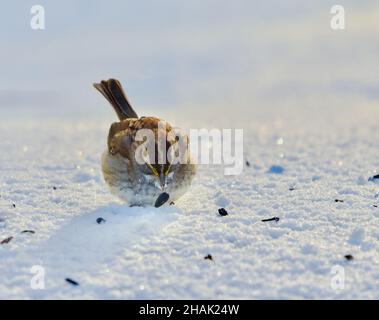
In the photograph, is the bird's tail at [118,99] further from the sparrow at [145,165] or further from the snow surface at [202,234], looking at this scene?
the sparrow at [145,165]

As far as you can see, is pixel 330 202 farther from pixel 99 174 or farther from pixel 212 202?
pixel 99 174

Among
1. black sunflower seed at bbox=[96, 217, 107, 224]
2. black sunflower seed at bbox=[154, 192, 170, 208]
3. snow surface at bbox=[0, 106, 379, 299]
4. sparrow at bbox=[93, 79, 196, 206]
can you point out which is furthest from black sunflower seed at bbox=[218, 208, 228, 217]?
black sunflower seed at bbox=[96, 217, 107, 224]

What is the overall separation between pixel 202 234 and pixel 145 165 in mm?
712

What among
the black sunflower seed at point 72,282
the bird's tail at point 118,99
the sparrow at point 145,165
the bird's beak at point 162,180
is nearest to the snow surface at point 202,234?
the black sunflower seed at point 72,282

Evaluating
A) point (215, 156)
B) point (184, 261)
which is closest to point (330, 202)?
point (184, 261)

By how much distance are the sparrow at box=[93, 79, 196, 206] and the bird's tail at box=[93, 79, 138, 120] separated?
104 centimetres

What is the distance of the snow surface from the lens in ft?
12.2

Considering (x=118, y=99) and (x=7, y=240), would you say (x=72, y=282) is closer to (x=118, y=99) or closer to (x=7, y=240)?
(x=7, y=240)

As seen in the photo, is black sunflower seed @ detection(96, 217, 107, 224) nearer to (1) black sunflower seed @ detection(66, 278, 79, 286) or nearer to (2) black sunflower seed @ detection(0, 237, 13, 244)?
(2) black sunflower seed @ detection(0, 237, 13, 244)

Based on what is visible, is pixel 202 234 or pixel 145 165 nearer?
pixel 202 234

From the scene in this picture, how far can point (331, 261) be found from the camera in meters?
4.02

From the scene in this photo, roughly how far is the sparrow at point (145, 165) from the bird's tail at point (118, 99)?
104cm

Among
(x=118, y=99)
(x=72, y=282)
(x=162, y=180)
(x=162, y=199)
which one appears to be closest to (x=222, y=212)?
(x=162, y=199)

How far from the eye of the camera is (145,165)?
15.2 feet
